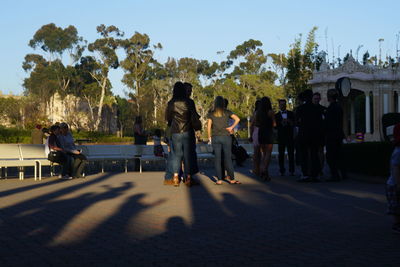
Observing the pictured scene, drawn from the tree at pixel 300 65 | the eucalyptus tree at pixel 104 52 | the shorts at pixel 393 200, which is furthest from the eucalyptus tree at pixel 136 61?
the shorts at pixel 393 200

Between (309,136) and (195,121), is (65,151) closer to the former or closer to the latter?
(195,121)

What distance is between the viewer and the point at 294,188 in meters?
10.4

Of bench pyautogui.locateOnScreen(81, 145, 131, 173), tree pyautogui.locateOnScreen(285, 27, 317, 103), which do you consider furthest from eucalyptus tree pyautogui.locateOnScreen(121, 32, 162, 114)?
bench pyautogui.locateOnScreen(81, 145, 131, 173)

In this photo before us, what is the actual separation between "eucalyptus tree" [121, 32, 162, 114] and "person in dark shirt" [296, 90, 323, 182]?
55.9m

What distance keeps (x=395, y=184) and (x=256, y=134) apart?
7.00 meters

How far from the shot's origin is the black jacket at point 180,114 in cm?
1091

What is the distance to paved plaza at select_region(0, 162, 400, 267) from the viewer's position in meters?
4.57

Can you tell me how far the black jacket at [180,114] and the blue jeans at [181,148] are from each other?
102 millimetres

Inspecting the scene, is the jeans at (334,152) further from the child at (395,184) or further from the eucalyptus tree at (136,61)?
the eucalyptus tree at (136,61)

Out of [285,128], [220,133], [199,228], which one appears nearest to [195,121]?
[220,133]

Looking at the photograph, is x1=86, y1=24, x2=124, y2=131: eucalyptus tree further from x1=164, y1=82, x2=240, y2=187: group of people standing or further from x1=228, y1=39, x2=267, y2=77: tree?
x1=164, y1=82, x2=240, y2=187: group of people standing

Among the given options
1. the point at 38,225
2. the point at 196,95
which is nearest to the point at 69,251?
the point at 38,225

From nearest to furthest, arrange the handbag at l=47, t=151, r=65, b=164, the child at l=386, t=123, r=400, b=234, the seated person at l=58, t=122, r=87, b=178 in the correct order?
the child at l=386, t=123, r=400, b=234 < the handbag at l=47, t=151, r=65, b=164 < the seated person at l=58, t=122, r=87, b=178

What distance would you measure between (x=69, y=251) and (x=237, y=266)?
1.47 metres
